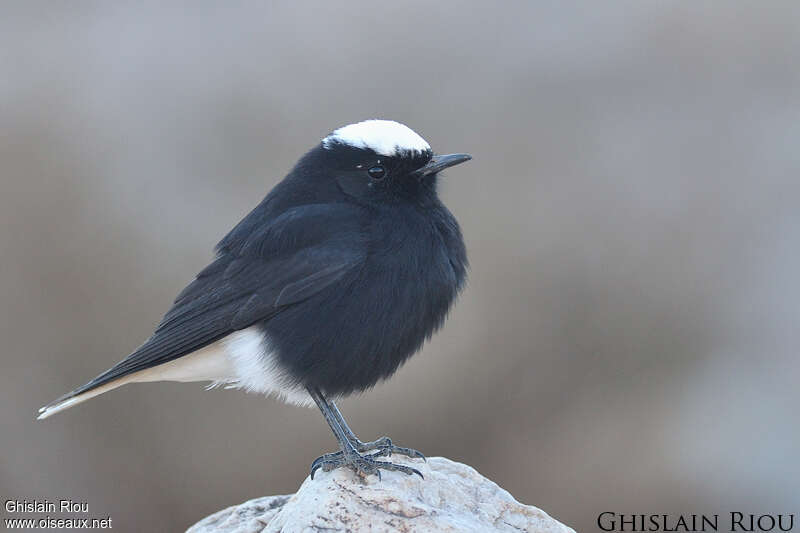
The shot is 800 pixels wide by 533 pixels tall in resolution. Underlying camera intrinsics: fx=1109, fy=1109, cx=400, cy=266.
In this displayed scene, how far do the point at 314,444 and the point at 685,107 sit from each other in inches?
206

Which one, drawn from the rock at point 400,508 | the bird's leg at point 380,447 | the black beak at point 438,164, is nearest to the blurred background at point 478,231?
the bird's leg at point 380,447

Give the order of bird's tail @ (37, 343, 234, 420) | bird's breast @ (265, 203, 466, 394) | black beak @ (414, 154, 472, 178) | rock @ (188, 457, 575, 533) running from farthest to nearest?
black beak @ (414, 154, 472, 178) → bird's tail @ (37, 343, 234, 420) → bird's breast @ (265, 203, 466, 394) → rock @ (188, 457, 575, 533)

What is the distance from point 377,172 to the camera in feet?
20.0

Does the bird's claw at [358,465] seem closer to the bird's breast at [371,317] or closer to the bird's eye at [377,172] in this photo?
the bird's breast at [371,317]

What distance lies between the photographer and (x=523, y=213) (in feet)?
33.3

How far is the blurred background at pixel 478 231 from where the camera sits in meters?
9.38

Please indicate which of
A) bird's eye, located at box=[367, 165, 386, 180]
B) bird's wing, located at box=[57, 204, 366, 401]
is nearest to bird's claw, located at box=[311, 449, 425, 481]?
bird's wing, located at box=[57, 204, 366, 401]

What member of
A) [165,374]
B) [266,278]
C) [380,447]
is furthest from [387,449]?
[165,374]

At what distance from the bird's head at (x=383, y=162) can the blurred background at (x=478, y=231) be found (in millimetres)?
3388

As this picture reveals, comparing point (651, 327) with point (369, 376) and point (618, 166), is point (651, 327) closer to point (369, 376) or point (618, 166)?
point (618, 166)

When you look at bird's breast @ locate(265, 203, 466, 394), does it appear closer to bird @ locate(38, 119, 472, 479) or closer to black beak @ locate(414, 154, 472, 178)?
bird @ locate(38, 119, 472, 479)

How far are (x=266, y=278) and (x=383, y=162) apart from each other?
90 cm

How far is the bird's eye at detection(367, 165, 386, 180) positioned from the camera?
6.09 m

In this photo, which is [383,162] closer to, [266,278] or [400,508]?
[266,278]
